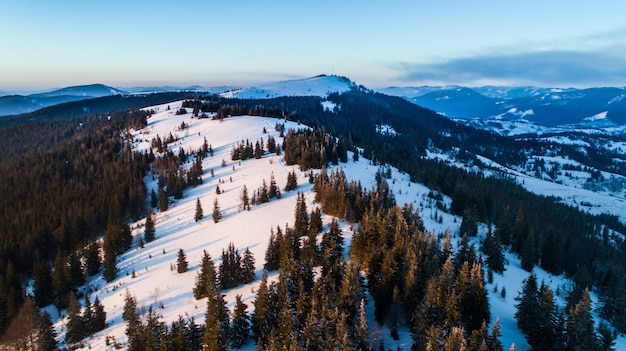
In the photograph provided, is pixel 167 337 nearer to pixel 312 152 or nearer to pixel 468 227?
pixel 468 227

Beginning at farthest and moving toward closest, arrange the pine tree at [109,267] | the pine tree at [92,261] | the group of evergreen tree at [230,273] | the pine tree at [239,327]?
the pine tree at [92,261], the pine tree at [109,267], the group of evergreen tree at [230,273], the pine tree at [239,327]

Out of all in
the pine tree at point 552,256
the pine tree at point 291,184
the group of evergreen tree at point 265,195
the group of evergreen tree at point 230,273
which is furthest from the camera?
the pine tree at point 291,184

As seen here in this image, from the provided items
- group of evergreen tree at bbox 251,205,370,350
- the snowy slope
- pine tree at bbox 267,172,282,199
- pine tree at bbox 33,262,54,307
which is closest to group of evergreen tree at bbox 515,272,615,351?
the snowy slope

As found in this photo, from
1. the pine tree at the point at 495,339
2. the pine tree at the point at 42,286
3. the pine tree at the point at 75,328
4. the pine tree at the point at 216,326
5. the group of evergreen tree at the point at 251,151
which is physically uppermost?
the group of evergreen tree at the point at 251,151

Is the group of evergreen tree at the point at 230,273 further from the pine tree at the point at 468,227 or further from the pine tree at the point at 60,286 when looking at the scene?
the pine tree at the point at 468,227

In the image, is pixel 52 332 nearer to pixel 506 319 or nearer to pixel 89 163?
pixel 506 319

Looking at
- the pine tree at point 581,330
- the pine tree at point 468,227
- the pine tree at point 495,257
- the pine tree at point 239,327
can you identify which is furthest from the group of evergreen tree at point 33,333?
the pine tree at point 468,227

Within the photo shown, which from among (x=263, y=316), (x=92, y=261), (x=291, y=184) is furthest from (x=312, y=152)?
(x=263, y=316)

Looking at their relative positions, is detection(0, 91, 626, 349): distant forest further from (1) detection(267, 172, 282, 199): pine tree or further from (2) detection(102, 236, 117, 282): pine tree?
(1) detection(267, 172, 282, 199): pine tree

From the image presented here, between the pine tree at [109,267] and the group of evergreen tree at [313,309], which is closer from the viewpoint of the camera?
the group of evergreen tree at [313,309]
